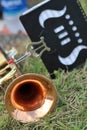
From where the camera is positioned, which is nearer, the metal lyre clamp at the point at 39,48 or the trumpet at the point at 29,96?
the trumpet at the point at 29,96

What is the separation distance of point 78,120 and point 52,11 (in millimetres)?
850

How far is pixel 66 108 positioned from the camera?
3.68 metres

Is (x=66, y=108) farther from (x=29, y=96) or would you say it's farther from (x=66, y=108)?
(x=29, y=96)

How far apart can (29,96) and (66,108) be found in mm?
240

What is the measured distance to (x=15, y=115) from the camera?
12.0ft

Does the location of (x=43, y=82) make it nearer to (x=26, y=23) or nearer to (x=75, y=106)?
(x=75, y=106)

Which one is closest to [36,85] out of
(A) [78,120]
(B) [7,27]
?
(A) [78,120]

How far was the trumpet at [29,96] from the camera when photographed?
11.8ft

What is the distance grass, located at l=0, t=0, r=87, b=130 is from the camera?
Result: 356cm

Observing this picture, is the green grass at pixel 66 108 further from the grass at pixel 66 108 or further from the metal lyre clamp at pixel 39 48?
the metal lyre clamp at pixel 39 48

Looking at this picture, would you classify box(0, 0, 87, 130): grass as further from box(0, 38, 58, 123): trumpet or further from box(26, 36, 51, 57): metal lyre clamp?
box(26, 36, 51, 57): metal lyre clamp

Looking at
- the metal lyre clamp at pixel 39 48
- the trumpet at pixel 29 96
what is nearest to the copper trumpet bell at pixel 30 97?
the trumpet at pixel 29 96

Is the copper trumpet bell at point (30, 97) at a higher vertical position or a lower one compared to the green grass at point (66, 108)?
higher

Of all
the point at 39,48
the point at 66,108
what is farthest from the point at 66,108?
the point at 39,48
